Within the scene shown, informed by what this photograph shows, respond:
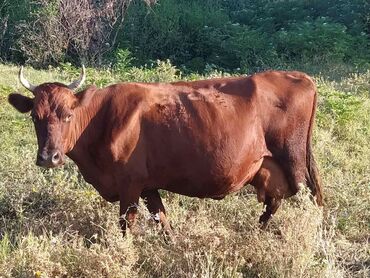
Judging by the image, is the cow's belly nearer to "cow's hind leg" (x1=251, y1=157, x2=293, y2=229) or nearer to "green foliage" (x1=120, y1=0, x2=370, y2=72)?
"cow's hind leg" (x1=251, y1=157, x2=293, y2=229)

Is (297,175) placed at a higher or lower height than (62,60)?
higher

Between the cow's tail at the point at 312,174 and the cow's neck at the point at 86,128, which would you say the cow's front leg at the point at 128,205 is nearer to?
the cow's neck at the point at 86,128

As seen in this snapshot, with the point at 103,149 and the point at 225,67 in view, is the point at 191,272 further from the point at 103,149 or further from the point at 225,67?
the point at 225,67

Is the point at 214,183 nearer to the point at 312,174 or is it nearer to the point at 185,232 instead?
the point at 185,232

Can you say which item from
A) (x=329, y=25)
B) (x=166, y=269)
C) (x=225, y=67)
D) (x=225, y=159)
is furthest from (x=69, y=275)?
(x=329, y=25)

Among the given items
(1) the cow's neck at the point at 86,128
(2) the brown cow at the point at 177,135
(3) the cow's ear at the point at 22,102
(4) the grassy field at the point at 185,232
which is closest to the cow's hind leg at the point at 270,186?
(2) the brown cow at the point at 177,135

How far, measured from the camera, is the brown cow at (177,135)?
4879mm

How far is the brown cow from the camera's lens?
16.0ft

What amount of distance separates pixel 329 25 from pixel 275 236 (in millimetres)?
11670

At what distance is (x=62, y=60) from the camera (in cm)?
1560

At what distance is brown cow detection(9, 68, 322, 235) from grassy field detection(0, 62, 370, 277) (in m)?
0.28

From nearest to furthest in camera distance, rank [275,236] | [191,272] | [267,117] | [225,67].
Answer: [191,272] < [275,236] < [267,117] < [225,67]

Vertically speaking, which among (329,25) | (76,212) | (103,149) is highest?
(103,149)

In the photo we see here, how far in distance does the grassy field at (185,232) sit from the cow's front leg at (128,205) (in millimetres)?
74
